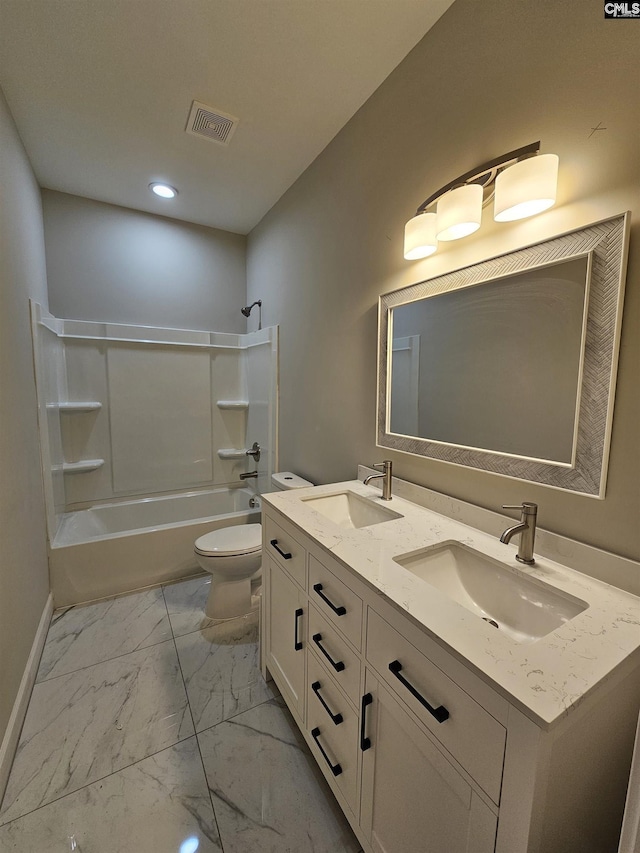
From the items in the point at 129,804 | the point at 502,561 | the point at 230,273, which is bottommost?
the point at 129,804

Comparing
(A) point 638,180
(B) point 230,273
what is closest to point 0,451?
(A) point 638,180

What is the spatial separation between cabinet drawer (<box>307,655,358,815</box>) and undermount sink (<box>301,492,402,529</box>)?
54cm

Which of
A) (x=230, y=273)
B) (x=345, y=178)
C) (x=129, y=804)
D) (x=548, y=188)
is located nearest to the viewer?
(x=548, y=188)

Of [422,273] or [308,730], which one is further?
[422,273]

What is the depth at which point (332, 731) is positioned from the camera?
3.48 feet

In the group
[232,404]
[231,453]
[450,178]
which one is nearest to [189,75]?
[450,178]

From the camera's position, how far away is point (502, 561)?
3.17 ft

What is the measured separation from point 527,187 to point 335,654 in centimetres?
141

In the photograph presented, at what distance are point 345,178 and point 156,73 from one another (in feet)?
3.02

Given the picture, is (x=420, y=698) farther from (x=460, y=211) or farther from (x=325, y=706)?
(x=460, y=211)

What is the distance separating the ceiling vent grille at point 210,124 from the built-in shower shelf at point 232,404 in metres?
1.86

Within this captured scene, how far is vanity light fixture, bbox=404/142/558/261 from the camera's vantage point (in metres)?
0.93

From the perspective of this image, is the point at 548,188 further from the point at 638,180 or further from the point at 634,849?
the point at 634,849
